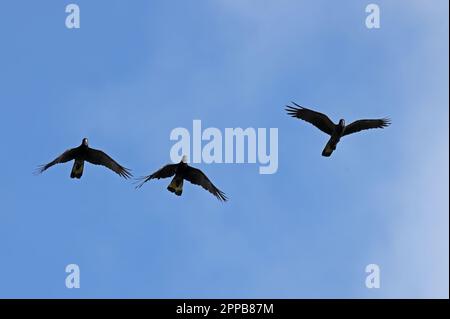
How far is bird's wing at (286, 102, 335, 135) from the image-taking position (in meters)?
31.7

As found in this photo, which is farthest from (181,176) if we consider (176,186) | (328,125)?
(328,125)

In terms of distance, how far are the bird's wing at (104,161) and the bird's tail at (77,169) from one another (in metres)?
0.37

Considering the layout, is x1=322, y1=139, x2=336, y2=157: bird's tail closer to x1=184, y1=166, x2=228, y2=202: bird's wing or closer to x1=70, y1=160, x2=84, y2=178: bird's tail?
x1=184, y1=166, x2=228, y2=202: bird's wing

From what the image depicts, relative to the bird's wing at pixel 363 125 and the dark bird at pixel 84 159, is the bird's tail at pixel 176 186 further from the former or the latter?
the bird's wing at pixel 363 125

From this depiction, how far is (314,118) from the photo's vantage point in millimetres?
31828

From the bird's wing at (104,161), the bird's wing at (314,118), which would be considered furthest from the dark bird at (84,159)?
the bird's wing at (314,118)

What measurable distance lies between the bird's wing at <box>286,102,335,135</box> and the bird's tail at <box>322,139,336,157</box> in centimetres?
31

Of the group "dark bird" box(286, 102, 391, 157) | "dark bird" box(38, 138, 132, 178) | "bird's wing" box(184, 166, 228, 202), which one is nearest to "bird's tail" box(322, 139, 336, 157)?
"dark bird" box(286, 102, 391, 157)

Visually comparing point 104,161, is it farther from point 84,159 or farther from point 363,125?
point 363,125

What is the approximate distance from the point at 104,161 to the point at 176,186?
2252mm

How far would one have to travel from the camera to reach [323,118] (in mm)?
31703
